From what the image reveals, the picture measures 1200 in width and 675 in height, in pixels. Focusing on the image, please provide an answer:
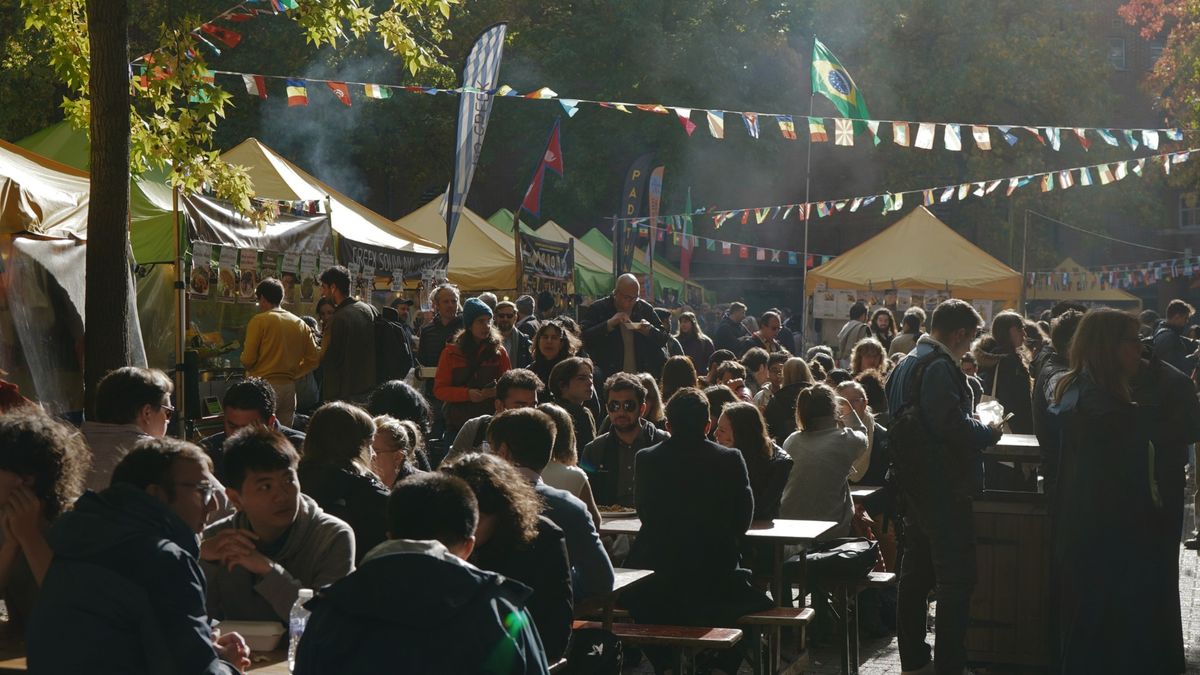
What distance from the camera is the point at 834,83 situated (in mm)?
19016

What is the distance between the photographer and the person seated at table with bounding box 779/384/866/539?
26.6 feet

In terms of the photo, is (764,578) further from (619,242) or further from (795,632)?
(619,242)

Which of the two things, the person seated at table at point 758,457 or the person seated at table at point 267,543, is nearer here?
the person seated at table at point 267,543

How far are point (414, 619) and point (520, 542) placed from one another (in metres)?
1.33

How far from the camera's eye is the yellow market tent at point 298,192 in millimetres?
15766

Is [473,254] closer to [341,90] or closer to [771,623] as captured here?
[341,90]

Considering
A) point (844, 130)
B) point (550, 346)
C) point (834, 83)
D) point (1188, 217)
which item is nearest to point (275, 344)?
point (550, 346)

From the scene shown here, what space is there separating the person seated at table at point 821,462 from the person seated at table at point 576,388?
147 centimetres

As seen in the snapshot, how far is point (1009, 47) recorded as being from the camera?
39531mm

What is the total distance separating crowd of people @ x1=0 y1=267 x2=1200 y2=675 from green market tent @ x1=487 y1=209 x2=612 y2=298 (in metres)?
18.8

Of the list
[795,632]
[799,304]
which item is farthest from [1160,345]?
[799,304]

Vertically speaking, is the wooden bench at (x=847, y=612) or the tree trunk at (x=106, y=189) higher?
the tree trunk at (x=106, y=189)

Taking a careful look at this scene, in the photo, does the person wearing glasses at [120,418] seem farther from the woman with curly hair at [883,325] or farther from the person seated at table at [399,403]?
the woman with curly hair at [883,325]

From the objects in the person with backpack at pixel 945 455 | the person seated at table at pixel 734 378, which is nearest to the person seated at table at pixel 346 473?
the person with backpack at pixel 945 455
